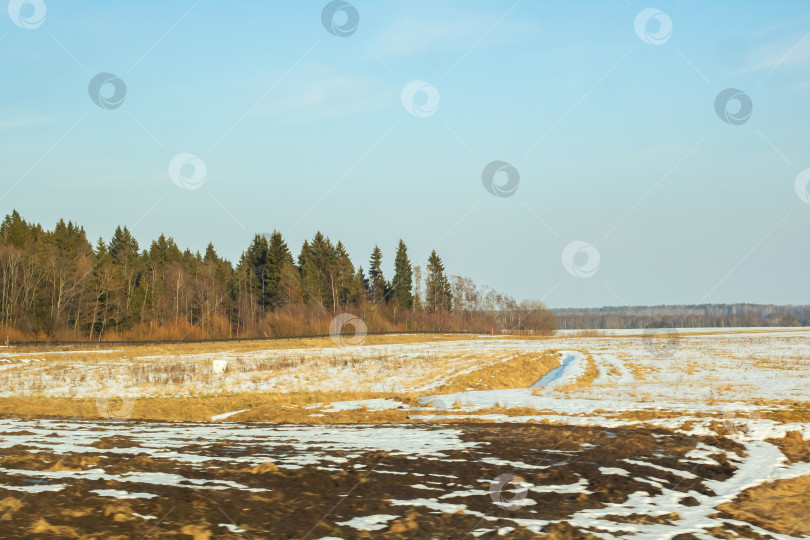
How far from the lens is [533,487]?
31.8ft

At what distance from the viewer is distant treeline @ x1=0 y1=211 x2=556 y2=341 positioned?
77688mm

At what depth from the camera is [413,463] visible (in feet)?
36.2

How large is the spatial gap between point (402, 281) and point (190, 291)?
39.5 metres

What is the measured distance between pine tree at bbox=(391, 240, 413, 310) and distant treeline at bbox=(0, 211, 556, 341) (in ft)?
0.72

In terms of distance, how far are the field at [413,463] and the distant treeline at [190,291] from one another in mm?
58049

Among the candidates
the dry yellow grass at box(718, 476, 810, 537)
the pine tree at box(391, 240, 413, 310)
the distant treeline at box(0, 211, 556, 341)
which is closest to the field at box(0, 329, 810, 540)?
the dry yellow grass at box(718, 476, 810, 537)

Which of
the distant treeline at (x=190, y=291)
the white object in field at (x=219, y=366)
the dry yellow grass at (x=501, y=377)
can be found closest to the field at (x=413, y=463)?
the dry yellow grass at (x=501, y=377)

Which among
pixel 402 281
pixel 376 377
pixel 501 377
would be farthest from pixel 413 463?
pixel 402 281

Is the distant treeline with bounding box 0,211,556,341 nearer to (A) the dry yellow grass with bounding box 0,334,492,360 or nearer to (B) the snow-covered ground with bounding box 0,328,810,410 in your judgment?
(A) the dry yellow grass with bounding box 0,334,492,360

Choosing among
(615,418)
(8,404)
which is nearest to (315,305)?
(8,404)

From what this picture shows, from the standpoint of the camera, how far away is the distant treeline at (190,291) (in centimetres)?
7769

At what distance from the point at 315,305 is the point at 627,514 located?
93.6 metres

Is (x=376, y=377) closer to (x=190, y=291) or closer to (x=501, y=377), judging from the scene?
(x=501, y=377)

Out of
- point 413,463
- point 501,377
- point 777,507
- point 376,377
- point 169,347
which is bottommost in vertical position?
point 777,507
